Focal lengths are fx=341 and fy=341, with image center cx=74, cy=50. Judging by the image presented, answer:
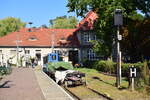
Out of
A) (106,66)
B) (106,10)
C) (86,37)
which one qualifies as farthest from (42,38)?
(106,66)

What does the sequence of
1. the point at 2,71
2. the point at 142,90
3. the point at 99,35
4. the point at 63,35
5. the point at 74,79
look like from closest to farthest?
1. the point at 142,90
2. the point at 74,79
3. the point at 2,71
4. the point at 99,35
5. the point at 63,35

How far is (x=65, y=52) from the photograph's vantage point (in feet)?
218

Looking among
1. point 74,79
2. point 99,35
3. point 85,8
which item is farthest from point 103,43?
point 74,79

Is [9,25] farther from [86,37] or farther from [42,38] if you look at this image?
[86,37]

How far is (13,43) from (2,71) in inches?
1224

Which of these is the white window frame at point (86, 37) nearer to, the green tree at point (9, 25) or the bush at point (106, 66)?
the bush at point (106, 66)

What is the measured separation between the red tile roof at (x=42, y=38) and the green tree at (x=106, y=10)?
2351 cm

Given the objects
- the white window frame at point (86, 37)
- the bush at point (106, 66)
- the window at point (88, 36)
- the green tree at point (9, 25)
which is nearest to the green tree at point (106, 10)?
the bush at point (106, 66)

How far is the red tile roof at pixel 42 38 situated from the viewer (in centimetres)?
6756

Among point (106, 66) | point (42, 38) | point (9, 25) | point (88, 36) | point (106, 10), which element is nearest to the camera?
point (106, 66)

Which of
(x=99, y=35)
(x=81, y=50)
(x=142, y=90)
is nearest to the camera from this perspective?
(x=142, y=90)

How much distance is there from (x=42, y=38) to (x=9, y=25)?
109 feet

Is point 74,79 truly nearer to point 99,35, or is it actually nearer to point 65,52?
point 99,35

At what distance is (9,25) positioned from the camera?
328 ft
